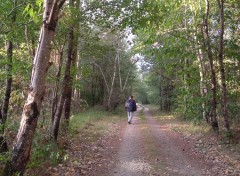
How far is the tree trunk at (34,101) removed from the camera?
4.77 metres

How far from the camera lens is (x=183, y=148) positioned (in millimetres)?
10852

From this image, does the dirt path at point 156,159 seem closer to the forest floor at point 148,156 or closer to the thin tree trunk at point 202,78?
the forest floor at point 148,156

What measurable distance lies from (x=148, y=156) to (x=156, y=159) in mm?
477

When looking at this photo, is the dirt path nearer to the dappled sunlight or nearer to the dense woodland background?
the dappled sunlight

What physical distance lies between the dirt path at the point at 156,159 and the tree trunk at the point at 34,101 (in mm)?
3361

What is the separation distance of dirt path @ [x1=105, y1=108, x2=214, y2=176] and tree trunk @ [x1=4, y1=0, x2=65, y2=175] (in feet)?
11.0

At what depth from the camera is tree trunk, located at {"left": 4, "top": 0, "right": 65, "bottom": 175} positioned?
15.6 feet

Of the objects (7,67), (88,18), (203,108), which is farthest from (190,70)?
(7,67)

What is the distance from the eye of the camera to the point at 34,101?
4816 millimetres

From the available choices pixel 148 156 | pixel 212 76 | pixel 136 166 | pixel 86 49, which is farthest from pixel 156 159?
pixel 86 49

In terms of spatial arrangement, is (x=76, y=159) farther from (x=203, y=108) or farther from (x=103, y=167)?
(x=203, y=108)

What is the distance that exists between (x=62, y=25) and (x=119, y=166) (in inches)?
207

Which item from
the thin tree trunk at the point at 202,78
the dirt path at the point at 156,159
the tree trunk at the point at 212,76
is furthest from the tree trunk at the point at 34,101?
the thin tree trunk at the point at 202,78

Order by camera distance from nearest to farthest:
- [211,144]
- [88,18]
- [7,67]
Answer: [7,67], [88,18], [211,144]
